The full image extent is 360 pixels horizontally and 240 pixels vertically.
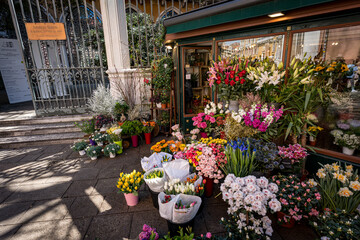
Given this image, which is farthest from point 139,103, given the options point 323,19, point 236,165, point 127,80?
point 323,19

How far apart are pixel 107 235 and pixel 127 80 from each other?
4.71m

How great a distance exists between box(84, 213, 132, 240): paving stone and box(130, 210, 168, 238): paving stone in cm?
8

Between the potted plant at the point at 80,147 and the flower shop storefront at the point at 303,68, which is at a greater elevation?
the flower shop storefront at the point at 303,68

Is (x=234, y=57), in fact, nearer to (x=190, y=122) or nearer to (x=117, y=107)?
(x=190, y=122)

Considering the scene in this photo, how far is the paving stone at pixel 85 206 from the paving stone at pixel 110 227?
0.19 m

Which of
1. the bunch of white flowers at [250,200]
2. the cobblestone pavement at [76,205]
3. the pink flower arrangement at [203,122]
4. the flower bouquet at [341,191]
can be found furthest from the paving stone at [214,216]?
the pink flower arrangement at [203,122]

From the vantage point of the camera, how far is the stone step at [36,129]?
225 inches

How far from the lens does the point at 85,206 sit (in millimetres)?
2934

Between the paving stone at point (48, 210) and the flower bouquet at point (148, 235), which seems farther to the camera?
the paving stone at point (48, 210)

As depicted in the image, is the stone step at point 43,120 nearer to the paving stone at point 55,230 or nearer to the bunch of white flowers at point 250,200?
the paving stone at point 55,230

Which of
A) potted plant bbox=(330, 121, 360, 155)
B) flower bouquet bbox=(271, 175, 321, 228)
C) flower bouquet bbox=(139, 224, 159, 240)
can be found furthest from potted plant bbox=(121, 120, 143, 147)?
potted plant bbox=(330, 121, 360, 155)

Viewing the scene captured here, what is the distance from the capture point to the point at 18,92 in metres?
8.73

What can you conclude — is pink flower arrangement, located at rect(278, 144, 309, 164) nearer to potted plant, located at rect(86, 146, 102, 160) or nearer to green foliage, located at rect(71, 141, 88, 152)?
potted plant, located at rect(86, 146, 102, 160)

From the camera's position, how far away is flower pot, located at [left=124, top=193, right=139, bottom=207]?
9.28ft
